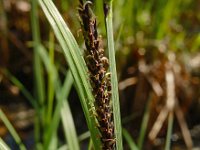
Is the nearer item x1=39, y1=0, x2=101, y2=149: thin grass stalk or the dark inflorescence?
the dark inflorescence

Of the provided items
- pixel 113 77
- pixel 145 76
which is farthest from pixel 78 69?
pixel 145 76

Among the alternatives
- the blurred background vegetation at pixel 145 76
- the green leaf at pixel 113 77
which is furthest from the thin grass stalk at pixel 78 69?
the blurred background vegetation at pixel 145 76

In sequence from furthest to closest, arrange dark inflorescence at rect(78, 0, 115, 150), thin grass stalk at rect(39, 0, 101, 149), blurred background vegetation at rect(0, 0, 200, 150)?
blurred background vegetation at rect(0, 0, 200, 150) → thin grass stalk at rect(39, 0, 101, 149) → dark inflorescence at rect(78, 0, 115, 150)

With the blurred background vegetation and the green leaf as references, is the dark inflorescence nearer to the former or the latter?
the green leaf

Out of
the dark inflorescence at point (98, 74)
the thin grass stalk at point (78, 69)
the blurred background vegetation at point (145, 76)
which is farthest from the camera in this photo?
the blurred background vegetation at point (145, 76)

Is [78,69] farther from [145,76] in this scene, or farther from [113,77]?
[145,76]

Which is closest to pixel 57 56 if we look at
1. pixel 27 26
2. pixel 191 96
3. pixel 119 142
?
pixel 27 26

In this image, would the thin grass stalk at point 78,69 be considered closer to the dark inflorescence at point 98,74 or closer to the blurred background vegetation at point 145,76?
the dark inflorescence at point 98,74

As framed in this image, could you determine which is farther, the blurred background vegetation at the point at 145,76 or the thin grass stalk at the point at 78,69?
the blurred background vegetation at the point at 145,76

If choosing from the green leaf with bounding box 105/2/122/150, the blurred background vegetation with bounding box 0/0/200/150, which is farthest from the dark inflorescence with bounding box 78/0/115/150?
the blurred background vegetation with bounding box 0/0/200/150
